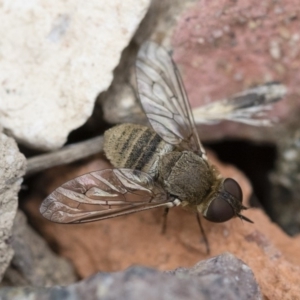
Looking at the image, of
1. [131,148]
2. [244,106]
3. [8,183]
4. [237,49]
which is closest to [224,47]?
[237,49]

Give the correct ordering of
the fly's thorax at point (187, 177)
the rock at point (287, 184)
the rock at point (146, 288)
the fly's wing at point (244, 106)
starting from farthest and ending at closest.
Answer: the rock at point (287, 184)
the fly's wing at point (244, 106)
the fly's thorax at point (187, 177)
the rock at point (146, 288)

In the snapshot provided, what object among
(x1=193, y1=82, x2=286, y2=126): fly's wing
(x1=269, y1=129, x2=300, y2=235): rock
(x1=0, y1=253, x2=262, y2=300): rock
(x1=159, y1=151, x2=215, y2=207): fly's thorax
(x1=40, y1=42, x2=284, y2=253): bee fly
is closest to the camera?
(x1=0, y1=253, x2=262, y2=300): rock

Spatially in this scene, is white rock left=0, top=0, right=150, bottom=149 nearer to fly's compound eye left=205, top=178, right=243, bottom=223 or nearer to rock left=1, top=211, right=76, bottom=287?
rock left=1, top=211, right=76, bottom=287

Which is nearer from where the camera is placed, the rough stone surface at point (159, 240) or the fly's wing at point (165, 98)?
the rough stone surface at point (159, 240)

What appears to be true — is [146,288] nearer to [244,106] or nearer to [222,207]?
[222,207]

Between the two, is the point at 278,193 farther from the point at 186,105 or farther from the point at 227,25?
the point at 227,25

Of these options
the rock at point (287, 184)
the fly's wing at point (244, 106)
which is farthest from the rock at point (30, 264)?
the rock at point (287, 184)

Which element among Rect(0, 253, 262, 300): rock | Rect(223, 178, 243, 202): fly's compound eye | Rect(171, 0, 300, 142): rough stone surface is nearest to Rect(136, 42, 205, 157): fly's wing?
Rect(171, 0, 300, 142): rough stone surface

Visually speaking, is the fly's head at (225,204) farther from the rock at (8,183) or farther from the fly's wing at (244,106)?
the rock at (8,183)
